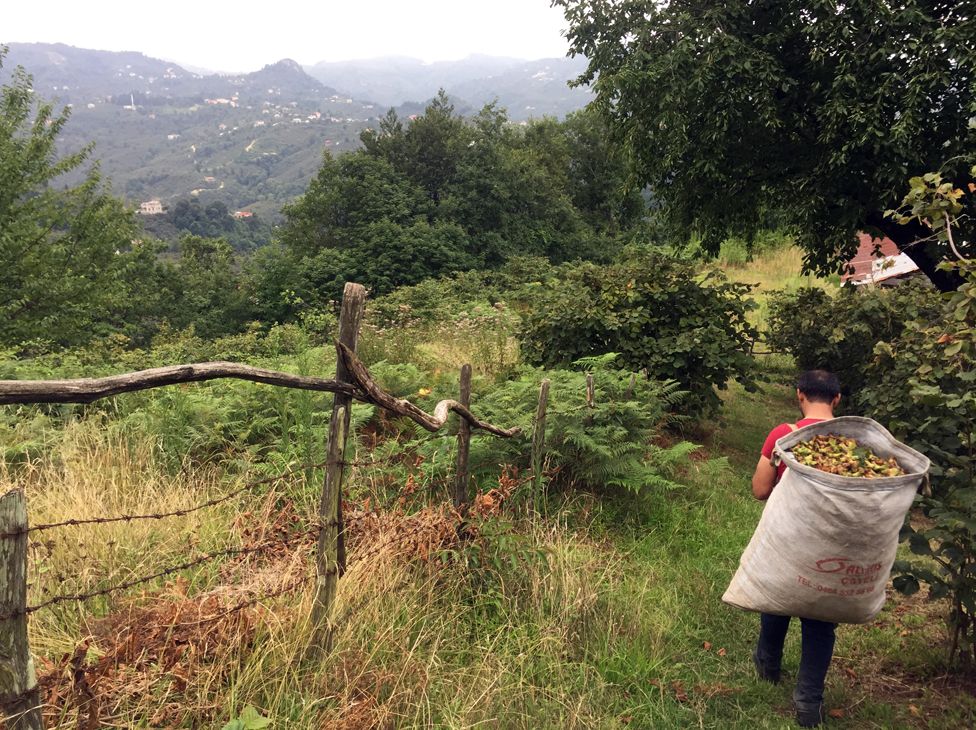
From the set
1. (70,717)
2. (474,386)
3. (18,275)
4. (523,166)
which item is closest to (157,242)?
(18,275)

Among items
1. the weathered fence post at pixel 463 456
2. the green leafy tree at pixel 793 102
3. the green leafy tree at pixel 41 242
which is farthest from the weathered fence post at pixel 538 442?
the green leafy tree at pixel 41 242

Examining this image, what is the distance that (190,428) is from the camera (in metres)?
4.96

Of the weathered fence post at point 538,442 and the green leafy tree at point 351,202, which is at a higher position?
the green leafy tree at point 351,202

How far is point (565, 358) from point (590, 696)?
5.24m

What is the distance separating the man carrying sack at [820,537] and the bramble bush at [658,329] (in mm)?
4588

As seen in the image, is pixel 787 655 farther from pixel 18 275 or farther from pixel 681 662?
pixel 18 275

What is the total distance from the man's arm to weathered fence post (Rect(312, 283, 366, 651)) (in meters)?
2.06

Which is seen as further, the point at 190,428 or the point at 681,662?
the point at 190,428

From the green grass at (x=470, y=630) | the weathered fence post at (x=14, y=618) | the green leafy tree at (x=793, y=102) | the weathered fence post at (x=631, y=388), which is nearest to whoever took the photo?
the weathered fence post at (x=14, y=618)

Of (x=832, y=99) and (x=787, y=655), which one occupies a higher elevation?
(x=832, y=99)

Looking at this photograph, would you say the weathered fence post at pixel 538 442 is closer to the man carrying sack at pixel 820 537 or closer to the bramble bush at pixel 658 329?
the man carrying sack at pixel 820 537

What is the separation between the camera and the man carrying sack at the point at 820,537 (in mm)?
2629

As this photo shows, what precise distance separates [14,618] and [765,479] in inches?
121

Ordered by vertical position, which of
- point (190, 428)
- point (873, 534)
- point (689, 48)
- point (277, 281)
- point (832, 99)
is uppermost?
point (689, 48)
